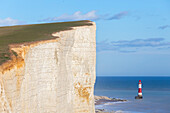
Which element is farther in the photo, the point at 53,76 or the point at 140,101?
the point at 140,101

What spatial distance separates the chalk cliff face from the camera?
9.93 metres

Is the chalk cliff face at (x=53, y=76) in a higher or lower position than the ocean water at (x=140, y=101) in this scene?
higher

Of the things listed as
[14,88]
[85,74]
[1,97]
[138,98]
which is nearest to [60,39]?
[85,74]

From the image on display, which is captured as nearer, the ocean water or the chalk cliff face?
the chalk cliff face

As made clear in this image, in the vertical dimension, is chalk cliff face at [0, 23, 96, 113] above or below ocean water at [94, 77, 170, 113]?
above

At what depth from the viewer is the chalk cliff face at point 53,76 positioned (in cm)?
993

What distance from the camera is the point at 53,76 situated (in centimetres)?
1323

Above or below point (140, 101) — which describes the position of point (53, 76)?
above

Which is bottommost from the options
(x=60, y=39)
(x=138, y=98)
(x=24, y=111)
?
(x=138, y=98)

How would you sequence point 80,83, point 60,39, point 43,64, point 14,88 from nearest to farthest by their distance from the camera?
point 14,88 < point 43,64 < point 60,39 < point 80,83

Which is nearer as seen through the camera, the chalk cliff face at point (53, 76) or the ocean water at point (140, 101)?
the chalk cliff face at point (53, 76)

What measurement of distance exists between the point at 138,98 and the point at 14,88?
54.4m

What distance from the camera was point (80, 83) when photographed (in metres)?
16.3

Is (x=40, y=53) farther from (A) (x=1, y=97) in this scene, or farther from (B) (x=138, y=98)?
(B) (x=138, y=98)
